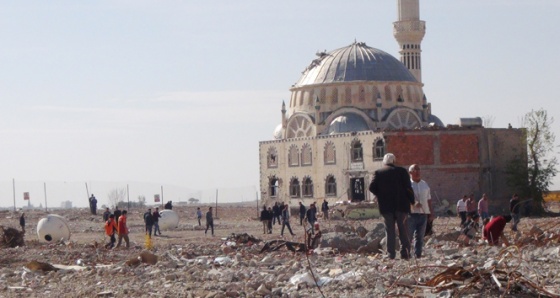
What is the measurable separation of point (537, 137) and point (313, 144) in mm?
13289

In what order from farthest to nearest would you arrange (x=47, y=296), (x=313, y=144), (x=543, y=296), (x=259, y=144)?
(x=259, y=144), (x=313, y=144), (x=47, y=296), (x=543, y=296)

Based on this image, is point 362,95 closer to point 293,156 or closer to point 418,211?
point 293,156

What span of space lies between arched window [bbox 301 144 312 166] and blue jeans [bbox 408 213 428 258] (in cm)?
4730

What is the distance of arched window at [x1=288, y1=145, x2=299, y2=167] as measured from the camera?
208ft

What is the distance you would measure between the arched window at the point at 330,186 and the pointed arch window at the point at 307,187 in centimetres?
177

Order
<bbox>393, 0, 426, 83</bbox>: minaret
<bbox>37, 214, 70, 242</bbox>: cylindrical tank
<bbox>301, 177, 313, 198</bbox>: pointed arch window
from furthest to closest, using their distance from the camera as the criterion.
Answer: <bbox>393, 0, 426, 83</bbox>: minaret < <bbox>301, 177, 313, 198</bbox>: pointed arch window < <bbox>37, 214, 70, 242</bbox>: cylindrical tank

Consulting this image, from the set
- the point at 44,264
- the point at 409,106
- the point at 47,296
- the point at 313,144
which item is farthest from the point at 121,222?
the point at 409,106

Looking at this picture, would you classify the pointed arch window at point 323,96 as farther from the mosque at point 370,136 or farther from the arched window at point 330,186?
the arched window at point 330,186

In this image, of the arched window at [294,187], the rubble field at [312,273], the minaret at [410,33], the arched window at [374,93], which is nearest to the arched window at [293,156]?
the arched window at [294,187]

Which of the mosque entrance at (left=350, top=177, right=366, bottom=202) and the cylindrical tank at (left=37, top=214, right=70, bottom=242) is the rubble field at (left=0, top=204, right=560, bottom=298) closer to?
the cylindrical tank at (left=37, top=214, right=70, bottom=242)

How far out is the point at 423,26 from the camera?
70625 millimetres

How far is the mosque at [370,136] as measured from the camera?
175 ft

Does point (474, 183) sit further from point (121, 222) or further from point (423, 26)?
point (121, 222)

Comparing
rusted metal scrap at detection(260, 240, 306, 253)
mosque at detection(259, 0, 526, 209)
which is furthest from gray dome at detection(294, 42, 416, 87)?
rusted metal scrap at detection(260, 240, 306, 253)
